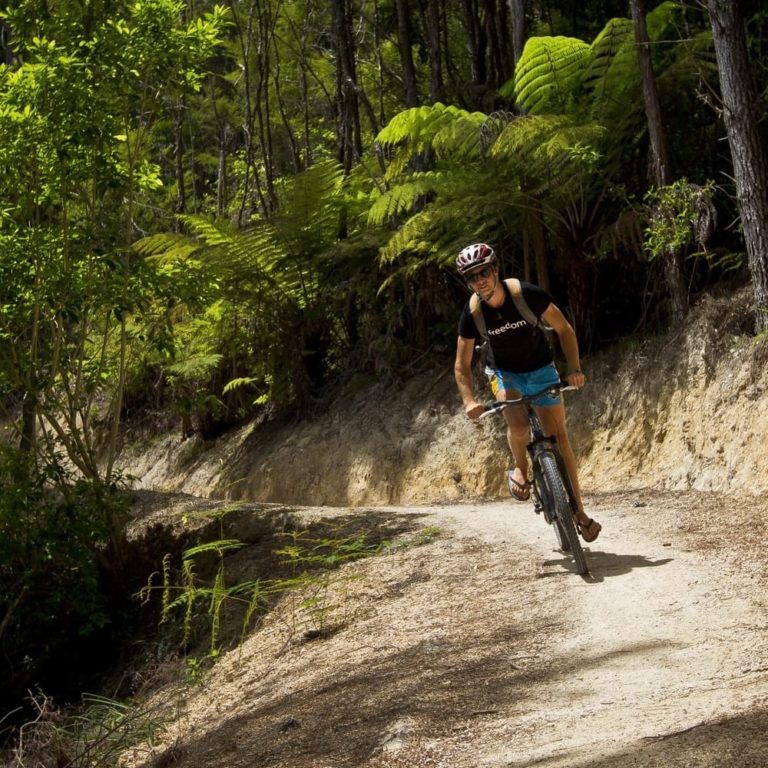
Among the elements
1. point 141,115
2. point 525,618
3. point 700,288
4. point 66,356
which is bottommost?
point 525,618

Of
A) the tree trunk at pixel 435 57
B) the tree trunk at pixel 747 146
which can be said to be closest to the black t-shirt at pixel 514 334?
the tree trunk at pixel 747 146

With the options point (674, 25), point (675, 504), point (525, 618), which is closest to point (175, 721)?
point (525, 618)

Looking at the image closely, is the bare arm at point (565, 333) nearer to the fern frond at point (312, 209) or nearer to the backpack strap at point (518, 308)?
the backpack strap at point (518, 308)

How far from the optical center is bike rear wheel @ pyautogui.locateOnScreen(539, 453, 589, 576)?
6.71 m

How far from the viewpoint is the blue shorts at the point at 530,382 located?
22.8ft

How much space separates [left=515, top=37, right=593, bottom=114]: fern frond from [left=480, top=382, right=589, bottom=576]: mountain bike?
5.63m

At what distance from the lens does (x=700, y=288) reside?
450 inches

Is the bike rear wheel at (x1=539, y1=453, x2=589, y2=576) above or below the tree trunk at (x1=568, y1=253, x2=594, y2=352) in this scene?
below

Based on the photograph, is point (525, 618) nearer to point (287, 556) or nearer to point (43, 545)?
point (287, 556)

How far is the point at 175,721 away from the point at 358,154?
12.2 metres

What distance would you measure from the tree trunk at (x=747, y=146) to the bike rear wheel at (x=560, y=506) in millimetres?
3744

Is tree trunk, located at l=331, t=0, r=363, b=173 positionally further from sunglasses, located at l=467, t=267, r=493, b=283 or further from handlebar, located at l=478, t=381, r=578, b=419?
handlebar, located at l=478, t=381, r=578, b=419

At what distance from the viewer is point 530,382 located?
6.97 meters

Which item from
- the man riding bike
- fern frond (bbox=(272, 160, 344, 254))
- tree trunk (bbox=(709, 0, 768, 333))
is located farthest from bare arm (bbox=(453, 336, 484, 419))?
fern frond (bbox=(272, 160, 344, 254))
